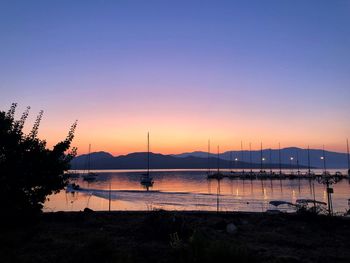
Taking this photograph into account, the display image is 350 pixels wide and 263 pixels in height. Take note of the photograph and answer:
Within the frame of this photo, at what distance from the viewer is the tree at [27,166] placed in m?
14.4

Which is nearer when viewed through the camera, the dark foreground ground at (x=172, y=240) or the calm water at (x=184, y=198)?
the dark foreground ground at (x=172, y=240)

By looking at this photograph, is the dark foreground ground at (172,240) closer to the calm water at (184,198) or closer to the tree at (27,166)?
the tree at (27,166)

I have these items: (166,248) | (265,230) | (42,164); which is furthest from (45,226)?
(265,230)

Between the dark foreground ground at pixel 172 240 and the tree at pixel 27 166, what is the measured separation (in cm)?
110

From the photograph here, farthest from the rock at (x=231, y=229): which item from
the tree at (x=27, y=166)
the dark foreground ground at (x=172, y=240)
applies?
the tree at (x=27, y=166)

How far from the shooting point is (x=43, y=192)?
15.7 meters

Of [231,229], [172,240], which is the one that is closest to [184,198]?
[231,229]

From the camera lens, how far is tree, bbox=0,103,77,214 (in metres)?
14.4

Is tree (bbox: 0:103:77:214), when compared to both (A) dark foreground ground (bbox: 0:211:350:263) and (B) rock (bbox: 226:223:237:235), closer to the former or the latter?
(A) dark foreground ground (bbox: 0:211:350:263)

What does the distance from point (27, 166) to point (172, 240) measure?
7.02 meters

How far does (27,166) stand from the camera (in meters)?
14.9

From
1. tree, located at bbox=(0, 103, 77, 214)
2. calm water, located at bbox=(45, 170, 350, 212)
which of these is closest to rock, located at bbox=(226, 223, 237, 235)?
tree, located at bbox=(0, 103, 77, 214)

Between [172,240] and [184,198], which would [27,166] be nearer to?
[172,240]

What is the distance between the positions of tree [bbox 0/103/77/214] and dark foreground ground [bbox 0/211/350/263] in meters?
1.10
